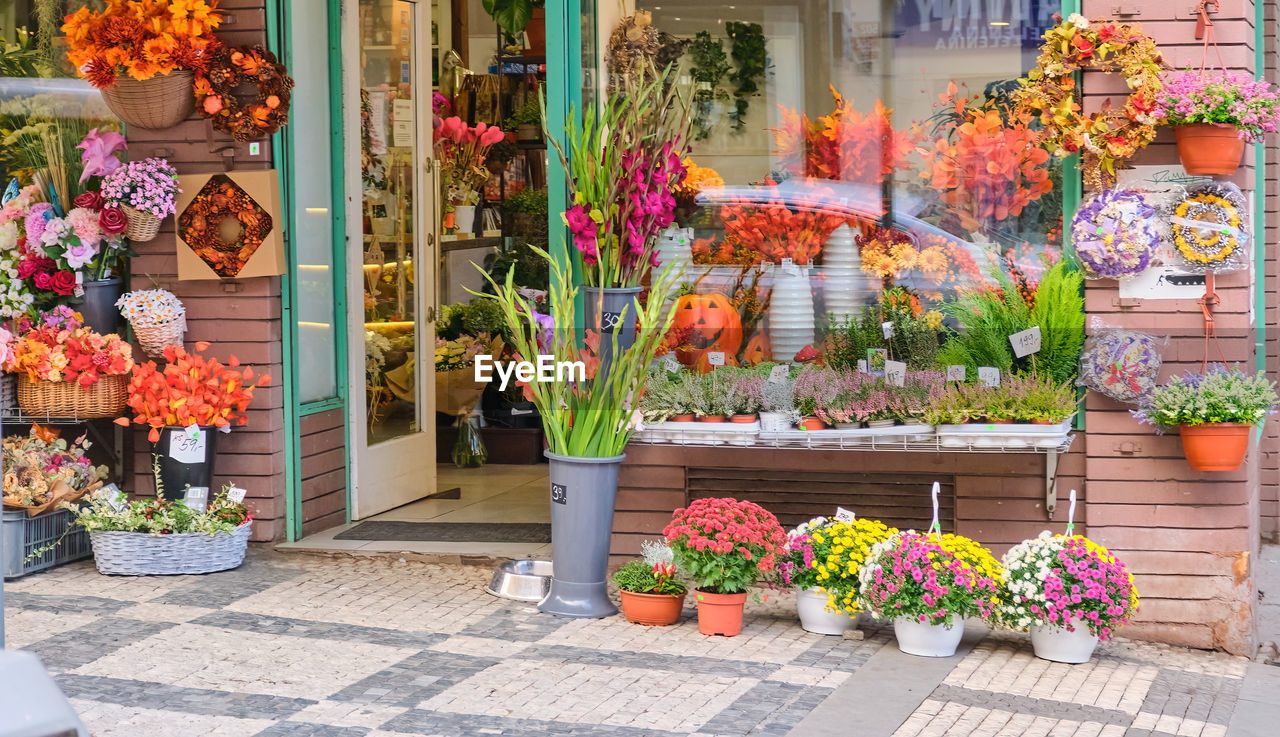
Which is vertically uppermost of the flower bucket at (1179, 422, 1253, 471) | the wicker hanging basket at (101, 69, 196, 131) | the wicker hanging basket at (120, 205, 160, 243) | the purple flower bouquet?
the wicker hanging basket at (101, 69, 196, 131)

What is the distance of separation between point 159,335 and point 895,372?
3356 mm

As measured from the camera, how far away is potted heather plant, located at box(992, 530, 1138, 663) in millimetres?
4922

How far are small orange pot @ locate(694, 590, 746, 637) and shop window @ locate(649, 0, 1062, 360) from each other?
4.30 feet

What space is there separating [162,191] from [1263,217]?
5226 mm

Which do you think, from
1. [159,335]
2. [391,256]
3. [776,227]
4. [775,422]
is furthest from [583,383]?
[391,256]

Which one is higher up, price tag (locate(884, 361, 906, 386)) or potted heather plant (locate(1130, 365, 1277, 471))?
price tag (locate(884, 361, 906, 386))

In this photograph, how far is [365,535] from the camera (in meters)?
7.03

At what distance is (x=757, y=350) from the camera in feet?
20.5

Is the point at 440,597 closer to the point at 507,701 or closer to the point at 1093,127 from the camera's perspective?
the point at 507,701

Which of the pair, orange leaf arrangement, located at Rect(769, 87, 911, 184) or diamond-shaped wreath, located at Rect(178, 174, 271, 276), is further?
diamond-shaped wreath, located at Rect(178, 174, 271, 276)

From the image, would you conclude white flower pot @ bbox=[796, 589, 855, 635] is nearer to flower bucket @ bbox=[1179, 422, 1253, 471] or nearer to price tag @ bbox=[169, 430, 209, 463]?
flower bucket @ bbox=[1179, 422, 1253, 471]

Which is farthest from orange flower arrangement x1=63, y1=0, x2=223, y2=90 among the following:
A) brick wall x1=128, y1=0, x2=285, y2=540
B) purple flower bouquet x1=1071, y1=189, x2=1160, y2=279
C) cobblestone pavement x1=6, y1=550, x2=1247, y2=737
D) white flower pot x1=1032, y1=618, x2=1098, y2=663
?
white flower pot x1=1032, y1=618, x2=1098, y2=663

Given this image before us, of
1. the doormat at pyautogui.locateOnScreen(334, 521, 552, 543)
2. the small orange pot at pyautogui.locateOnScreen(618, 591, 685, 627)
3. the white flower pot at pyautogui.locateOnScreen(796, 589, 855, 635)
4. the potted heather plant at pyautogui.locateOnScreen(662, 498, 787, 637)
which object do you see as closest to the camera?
the potted heather plant at pyautogui.locateOnScreen(662, 498, 787, 637)

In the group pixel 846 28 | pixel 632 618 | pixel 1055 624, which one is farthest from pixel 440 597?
pixel 846 28
